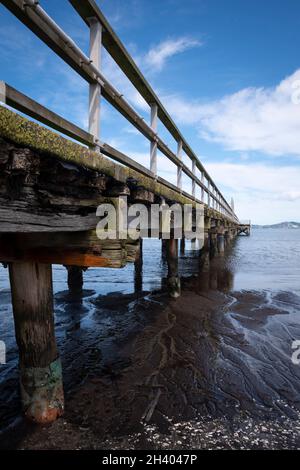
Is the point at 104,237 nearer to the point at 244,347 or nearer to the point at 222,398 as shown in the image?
the point at 222,398

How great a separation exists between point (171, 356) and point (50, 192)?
3249 millimetres

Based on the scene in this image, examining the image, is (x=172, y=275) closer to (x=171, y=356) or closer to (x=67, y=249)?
(x=171, y=356)

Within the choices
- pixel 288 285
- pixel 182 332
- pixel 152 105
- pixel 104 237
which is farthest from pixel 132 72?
pixel 288 285

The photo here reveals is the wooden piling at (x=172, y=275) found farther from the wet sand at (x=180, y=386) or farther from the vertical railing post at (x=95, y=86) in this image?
the vertical railing post at (x=95, y=86)

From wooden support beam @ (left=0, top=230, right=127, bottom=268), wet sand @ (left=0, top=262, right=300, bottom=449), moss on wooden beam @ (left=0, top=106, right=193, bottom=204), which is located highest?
moss on wooden beam @ (left=0, top=106, right=193, bottom=204)

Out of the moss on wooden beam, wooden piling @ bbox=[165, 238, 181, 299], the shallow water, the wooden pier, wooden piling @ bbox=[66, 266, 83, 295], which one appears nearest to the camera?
the moss on wooden beam

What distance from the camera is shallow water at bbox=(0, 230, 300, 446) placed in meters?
3.24

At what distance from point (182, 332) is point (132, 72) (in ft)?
13.4

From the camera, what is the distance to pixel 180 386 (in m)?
3.68

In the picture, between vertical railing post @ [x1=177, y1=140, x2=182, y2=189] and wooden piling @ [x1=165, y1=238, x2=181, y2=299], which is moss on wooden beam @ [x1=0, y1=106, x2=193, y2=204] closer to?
vertical railing post @ [x1=177, y1=140, x2=182, y2=189]

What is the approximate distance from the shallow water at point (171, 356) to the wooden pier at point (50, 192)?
752 millimetres

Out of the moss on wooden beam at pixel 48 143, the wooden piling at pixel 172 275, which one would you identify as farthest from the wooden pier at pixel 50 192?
the wooden piling at pixel 172 275

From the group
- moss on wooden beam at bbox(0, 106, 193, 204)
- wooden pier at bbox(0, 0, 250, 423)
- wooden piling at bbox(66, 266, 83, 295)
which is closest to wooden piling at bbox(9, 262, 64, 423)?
wooden pier at bbox(0, 0, 250, 423)
